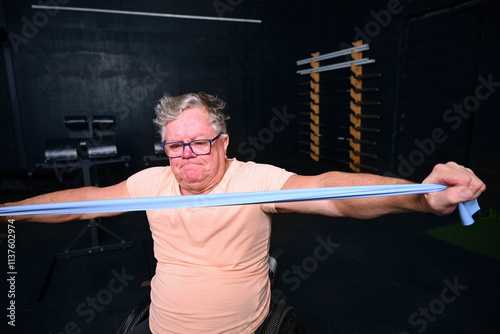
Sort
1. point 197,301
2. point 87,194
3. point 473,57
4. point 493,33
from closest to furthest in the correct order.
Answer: point 197,301
point 87,194
point 493,33
point 473,57

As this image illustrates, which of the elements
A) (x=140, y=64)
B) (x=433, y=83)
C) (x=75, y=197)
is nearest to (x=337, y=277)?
(x=75, y=197)

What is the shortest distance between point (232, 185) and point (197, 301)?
382 mm

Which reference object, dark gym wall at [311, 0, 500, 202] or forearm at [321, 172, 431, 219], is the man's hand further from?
dark gym wall at [311, 0, 500, 202]

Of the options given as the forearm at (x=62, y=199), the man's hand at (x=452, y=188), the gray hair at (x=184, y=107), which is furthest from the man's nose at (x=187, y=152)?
the man's hand at (x=452, y=188)

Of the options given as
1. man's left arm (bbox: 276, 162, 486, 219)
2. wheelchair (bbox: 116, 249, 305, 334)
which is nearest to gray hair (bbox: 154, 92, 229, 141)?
man's left arm (bbox: 276, 162, 486, 219)

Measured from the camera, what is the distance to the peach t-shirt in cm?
102

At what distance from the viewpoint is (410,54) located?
4098 millimetres

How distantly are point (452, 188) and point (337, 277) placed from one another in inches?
66.2

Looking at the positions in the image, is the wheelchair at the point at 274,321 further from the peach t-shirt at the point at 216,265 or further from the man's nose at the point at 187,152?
the man's nose at the point at 187,152

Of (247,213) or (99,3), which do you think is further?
(99,3)

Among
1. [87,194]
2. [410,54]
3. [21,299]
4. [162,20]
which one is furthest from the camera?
[162,20]

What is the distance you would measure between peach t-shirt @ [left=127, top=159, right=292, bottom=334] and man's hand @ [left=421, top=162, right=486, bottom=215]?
447 millimetres

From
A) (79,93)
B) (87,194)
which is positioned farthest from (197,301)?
(79,93)

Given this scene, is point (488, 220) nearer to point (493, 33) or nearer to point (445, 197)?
point (493, 33)
